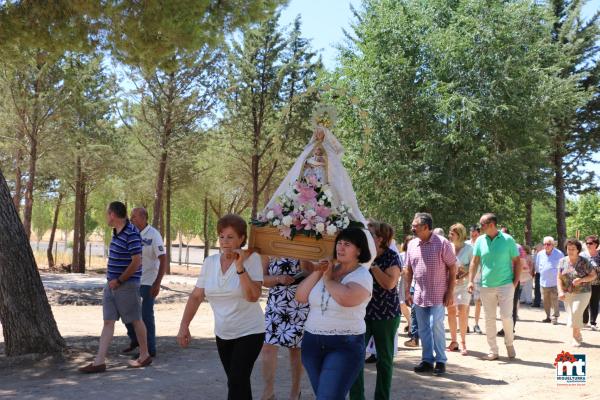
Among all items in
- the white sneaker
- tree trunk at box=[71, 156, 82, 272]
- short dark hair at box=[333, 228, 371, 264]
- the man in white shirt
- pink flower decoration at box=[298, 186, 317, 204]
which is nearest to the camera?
Result: short dark hair at box=[333, 228, 371, 264]

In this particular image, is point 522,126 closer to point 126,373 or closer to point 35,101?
point 35,101

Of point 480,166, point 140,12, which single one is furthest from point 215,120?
point 140,12

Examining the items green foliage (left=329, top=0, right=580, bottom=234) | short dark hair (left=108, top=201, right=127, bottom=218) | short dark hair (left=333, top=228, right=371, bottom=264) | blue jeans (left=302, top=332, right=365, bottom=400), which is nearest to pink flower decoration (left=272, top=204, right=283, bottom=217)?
short dark hair (left=333, top=228, right=371, bottom=264)

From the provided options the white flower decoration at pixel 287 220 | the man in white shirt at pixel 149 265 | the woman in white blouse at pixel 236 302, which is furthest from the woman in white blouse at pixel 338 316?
the man in white shirt at pixel 149 265

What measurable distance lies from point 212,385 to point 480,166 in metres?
18.7

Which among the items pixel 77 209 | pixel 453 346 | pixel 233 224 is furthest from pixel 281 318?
pixel 77 209

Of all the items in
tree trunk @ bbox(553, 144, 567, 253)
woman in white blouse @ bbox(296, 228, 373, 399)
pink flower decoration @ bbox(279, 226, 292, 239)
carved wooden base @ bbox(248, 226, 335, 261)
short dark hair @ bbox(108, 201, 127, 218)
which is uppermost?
tree trunk @ bbox(553, 144, 567, 253)

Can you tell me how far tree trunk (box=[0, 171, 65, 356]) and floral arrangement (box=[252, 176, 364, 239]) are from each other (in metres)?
4.48

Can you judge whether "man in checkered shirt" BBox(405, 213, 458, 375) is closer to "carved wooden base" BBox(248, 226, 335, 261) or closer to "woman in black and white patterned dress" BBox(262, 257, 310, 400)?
"woman in black and white patterned dress" BBox(262, 257, 310, 400)

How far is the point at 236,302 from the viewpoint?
5.02 meters

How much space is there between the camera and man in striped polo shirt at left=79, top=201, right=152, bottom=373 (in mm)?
7645

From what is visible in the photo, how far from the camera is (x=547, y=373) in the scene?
8.53 m

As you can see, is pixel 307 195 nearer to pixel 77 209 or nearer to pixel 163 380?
pixel 163 380

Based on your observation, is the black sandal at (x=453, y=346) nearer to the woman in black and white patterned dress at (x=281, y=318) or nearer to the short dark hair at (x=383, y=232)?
the short dark hair at (x=383, y=232)
